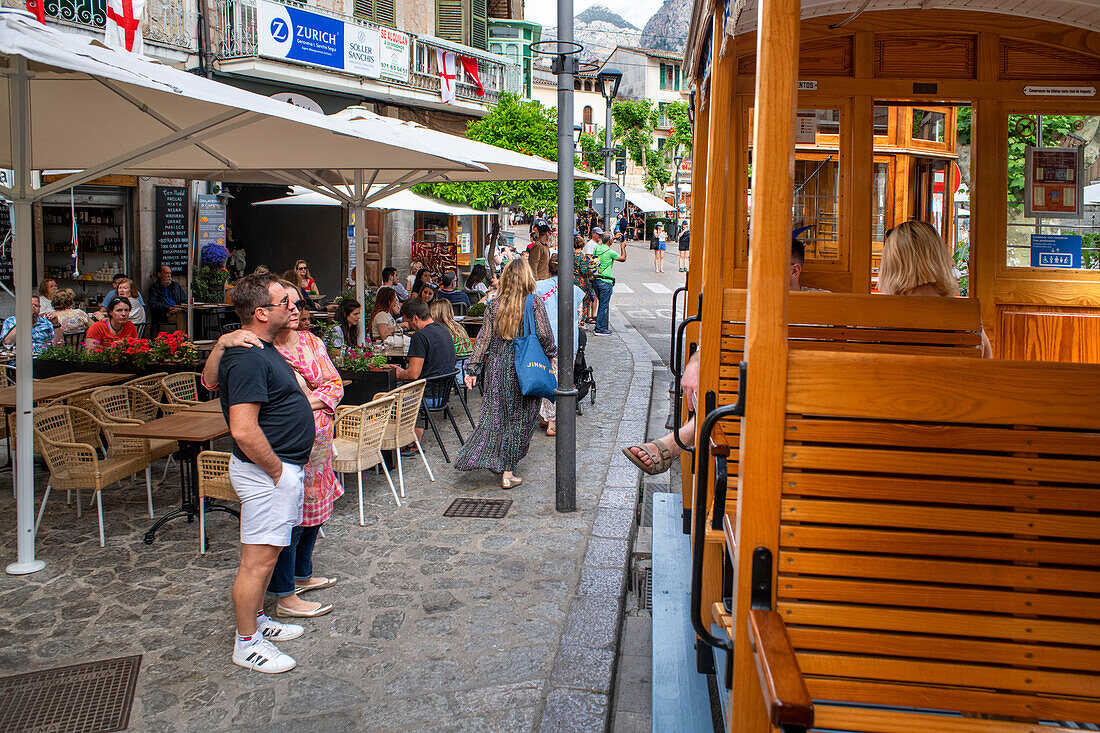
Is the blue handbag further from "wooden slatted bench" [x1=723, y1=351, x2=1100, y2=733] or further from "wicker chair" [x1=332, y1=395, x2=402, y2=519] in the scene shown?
"wooden slatted bench" [x1=723, y1=351, x2=1100, y2=733]

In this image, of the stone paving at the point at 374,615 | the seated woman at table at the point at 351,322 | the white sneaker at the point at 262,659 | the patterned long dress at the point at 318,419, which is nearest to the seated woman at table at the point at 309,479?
the patterned long dress at the point at 318,419

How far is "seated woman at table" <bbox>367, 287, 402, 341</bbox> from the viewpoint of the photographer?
10.5 meters

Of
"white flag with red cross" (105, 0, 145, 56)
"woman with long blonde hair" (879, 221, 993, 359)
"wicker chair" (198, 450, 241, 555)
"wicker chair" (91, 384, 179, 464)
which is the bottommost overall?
"wicker chair" (198, 450, 241, 555)

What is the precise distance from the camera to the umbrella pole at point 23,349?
542 centimetres

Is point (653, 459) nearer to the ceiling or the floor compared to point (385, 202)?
nearer to the floor

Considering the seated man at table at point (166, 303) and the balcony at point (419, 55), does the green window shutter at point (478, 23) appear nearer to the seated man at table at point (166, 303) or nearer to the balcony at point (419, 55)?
the balcony at point (419, 55)

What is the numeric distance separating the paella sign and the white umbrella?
3794 mm

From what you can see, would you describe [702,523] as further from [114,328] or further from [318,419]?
[114,328]

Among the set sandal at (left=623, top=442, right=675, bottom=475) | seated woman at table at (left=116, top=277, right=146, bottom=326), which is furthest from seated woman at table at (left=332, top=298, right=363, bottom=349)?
sandal at (left=623, top=442, right=675, bottom=475)

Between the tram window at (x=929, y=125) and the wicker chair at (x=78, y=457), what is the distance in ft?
20.5

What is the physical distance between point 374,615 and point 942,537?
3.54 meters

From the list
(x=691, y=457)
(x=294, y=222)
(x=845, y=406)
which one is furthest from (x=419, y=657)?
(x=294, y=222)

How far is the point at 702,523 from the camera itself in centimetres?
291

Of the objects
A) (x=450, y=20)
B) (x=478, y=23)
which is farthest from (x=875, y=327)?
(x=478, y=23)
